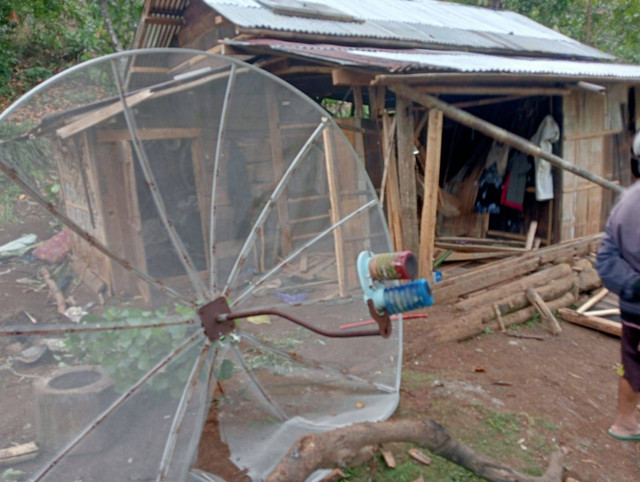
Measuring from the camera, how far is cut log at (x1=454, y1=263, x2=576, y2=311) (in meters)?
5.95

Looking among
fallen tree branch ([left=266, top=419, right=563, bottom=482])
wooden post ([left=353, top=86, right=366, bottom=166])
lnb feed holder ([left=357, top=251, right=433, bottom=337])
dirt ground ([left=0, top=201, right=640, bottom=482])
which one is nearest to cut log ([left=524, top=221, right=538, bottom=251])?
dirt ground ([left=0, top=201, right=640, bottom=482])

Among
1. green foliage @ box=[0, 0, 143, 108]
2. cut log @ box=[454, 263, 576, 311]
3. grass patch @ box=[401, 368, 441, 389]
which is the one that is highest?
green foliage @ box=[0, 0, 143, 108]

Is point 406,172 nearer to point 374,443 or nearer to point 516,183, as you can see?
point 516,183

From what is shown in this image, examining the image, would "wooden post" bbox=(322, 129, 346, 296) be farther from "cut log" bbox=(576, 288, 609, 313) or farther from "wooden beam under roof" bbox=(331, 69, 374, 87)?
"cut log" bbox=(576, 288, 609, 313)

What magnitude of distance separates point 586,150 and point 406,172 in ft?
13.2

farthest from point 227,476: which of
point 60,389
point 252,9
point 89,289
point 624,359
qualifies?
point 252,9

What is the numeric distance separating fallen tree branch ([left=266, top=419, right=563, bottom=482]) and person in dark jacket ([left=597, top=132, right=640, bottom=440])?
32.7 inches

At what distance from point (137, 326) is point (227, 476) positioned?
3.22ft

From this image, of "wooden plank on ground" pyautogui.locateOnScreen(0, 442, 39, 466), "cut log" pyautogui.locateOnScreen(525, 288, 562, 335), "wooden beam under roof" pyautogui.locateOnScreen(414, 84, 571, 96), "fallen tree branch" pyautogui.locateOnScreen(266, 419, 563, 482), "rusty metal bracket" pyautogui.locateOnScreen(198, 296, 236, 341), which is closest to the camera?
"wooden plank on ground" pyautogui.locateOnScreen(0, 442, 39, 466)

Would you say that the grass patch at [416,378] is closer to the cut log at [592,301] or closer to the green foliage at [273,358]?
the green foliage at [273,358]

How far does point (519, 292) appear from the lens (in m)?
6.25

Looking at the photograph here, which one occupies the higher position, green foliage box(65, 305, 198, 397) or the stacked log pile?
green foliage box(65, 305, 198, 397)

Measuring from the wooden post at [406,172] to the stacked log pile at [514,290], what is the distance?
700 millimetres

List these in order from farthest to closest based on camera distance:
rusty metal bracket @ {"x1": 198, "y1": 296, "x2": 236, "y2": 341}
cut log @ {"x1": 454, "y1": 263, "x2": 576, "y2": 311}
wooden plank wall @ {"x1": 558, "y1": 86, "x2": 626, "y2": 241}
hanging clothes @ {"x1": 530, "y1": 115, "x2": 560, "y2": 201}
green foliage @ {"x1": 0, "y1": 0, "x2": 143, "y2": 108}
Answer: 1. green foliage @ {"x1": 0, "y1": 0, "x2": 143, "y2": 108}
2. wooden plank wall @ {"x1": 558, "y1": 86, "x2": 626, "y2": 241}
3. hanging clothes @ {"x1": 530, "y1": 115, "x2": 560, "y2": 201}
4. cut log @ {"x1": 454, "y1": 263, "x2": 576, "y2": 311}
5. rusty metal bracket @ {"x1": 198, "y1": 296, "x2": 236, "y2": 341}
